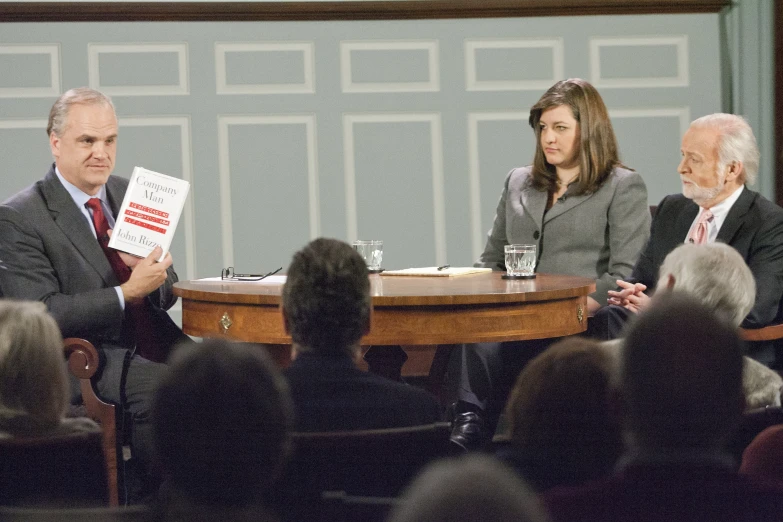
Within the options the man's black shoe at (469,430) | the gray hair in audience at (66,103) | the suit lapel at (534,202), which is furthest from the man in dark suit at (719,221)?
the gray hair in audience at (66,103)

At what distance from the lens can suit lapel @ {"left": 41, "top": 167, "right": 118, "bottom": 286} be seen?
10.2 feet

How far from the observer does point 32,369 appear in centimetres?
160

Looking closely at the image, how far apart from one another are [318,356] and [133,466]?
1.61 metres

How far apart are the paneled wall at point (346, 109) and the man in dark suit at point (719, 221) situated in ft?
6.04

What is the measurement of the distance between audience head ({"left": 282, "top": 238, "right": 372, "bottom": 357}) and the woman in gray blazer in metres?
1.72

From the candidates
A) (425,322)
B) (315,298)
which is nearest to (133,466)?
(425,322)

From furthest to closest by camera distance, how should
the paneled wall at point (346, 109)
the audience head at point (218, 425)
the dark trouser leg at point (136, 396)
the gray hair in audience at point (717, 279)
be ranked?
the paneled wall at point (346, 109)
the dark trouser leg at point (136, 396)
the gray hair in audience at point (717, 279)
the audience head at point (218, 425)

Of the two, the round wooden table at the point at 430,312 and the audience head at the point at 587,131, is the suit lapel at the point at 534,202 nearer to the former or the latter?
the audience head at the point at 587,131

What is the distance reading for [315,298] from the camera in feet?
5.86

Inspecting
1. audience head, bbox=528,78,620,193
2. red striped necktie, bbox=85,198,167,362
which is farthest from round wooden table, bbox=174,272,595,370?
audience head, bbox=528,78,620,193

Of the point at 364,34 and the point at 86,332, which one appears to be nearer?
the point at 86,332

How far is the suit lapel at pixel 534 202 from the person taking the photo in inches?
148

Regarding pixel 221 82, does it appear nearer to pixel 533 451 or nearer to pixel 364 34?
pixel 364 34

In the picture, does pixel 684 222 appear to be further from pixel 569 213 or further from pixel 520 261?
pixel 520 261
